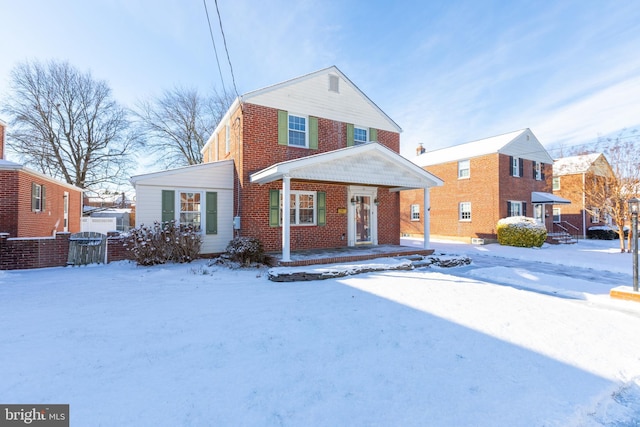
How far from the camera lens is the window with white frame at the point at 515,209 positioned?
18938mm

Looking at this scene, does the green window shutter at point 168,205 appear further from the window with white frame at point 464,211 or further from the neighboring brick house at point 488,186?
the window with white frame at point 464,211

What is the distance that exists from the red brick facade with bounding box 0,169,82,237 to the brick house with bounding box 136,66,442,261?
4681mm

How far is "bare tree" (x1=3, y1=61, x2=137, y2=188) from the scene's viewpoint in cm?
2073

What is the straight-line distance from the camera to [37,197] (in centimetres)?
1203

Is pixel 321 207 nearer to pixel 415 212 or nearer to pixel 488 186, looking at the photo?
pixel 488 186

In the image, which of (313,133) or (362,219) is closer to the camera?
(313,133)

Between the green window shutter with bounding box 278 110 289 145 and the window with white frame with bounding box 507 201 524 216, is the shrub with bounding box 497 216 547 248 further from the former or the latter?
the green window shutter with bounding box 278 110 289 145

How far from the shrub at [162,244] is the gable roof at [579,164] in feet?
93.5

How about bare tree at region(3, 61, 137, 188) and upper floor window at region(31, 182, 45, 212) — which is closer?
upper floor window at region(31, 182, 45, 212)

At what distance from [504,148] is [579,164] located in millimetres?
11134

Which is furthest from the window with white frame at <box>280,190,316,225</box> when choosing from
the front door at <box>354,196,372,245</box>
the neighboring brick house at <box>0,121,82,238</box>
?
the neighboring brick house at <box>0,121,82,238</box>

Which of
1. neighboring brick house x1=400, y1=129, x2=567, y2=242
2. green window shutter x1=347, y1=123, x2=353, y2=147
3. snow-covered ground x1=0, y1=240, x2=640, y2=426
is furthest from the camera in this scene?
neighboring brick house x1=400, y1=129, x2=567, y2=242

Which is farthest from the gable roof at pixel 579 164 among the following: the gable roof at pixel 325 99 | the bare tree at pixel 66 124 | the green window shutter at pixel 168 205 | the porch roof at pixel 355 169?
the bare tree at pixel 66 124

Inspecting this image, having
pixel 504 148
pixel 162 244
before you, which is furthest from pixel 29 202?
pixel 504 148
